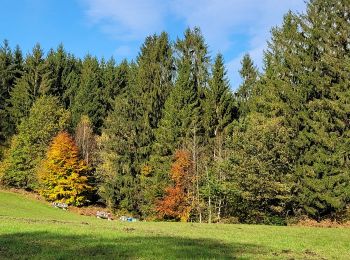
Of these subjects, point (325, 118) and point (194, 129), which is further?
point (194, 129)

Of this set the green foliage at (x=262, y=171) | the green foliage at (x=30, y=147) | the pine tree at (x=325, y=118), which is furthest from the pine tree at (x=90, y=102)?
the pine tree at (x=325, y=118)

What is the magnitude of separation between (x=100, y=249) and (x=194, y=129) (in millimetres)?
38681

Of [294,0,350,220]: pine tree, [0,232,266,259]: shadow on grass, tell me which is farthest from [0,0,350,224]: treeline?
[0,232,266,259]: shadow on grass

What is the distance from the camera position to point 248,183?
139 ft

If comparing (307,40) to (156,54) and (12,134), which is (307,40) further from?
(12,134)

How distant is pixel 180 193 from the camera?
49.7 m

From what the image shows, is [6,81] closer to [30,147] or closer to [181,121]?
[30,147]

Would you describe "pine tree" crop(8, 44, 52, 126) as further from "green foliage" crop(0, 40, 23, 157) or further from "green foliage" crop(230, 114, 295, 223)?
"green foliage" crop(230, 114, 295, 223)

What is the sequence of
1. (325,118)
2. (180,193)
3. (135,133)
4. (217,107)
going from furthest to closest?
(135,133) < (217,107) < (180,193) < (325,118)

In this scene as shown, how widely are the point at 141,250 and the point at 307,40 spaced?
3774 cm

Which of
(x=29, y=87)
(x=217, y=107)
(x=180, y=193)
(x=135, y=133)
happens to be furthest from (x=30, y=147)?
(x=217, y=107)

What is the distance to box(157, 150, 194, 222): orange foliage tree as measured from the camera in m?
49.1

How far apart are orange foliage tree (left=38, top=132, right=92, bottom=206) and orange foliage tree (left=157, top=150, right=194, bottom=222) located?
13513 mm

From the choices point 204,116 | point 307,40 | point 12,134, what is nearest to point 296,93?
point 307,40
